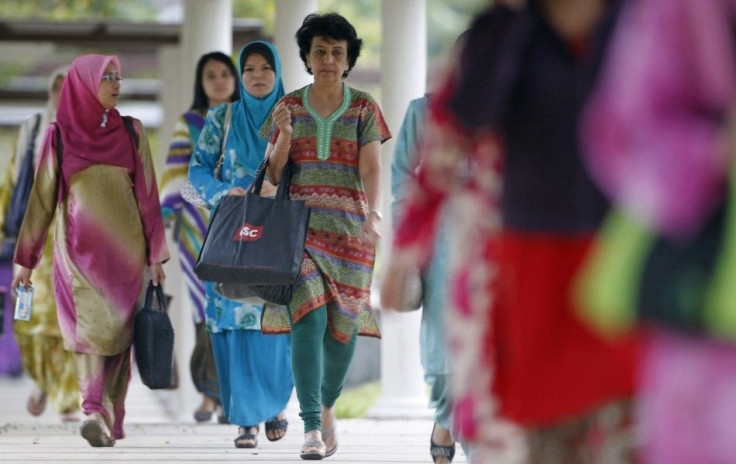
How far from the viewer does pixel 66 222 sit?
9172mm

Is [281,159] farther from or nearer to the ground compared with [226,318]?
farther from the ground

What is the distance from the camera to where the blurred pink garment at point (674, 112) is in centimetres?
269

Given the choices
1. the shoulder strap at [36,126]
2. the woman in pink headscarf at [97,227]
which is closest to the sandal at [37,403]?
the shoulder strap at [36,126]

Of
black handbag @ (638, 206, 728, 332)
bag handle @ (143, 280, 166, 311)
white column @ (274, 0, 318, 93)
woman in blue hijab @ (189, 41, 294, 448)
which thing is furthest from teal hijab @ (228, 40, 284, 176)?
black handbag @ (638, 206, 728, 332)

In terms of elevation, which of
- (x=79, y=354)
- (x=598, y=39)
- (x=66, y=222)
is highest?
(x=598, y=39)

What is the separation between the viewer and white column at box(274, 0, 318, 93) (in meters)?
11.6

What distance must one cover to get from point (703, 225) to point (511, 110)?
3.24 feet

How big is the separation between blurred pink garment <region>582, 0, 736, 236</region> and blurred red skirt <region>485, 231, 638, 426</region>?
60 centimetres

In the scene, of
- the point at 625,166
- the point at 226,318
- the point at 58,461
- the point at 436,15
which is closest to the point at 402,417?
the point at 226,318

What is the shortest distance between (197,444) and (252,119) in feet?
5.87

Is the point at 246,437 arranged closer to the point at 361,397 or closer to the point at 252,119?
the point at 252,119

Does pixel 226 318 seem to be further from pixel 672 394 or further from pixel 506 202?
pixel 672 394

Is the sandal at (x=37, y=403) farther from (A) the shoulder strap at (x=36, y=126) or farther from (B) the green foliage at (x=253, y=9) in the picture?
(B) the green foliage at (x=253, y=9)

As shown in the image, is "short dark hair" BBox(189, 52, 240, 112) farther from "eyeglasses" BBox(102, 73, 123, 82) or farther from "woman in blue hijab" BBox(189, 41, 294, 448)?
"woman in blue hijab" BBox(189, 41, 294, 448)
